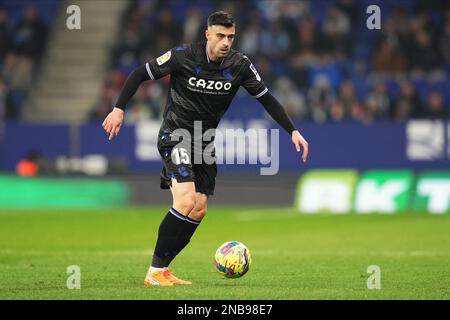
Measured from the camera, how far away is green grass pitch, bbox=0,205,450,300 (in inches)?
343

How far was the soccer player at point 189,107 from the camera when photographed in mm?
9305

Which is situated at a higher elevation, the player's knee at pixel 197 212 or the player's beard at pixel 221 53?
the player's beard at pixel 221 53

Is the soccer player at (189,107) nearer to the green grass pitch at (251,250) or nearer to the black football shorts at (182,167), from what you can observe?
the black football shorts at (182,167)

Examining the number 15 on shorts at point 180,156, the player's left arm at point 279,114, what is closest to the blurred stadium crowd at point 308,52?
the player's left arm at point 279,114

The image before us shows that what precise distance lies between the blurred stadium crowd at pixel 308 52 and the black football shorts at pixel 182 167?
12.6m

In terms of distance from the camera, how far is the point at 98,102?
24969mm

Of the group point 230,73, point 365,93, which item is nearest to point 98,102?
point 365,93

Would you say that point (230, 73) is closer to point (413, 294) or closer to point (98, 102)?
point (413, 294)

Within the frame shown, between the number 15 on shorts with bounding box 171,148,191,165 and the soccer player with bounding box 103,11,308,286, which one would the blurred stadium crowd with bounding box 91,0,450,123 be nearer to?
the soccer player with bounding box 103,11,308,286

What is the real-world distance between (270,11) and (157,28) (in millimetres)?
2846

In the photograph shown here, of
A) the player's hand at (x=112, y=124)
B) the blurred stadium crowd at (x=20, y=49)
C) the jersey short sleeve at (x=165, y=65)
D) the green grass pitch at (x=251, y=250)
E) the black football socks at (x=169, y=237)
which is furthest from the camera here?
the blurred stadium crowd at (x=20, y=49)

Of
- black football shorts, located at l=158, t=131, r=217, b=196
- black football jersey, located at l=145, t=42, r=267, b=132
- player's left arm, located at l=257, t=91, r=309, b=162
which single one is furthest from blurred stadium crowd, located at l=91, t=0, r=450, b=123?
black football shorts, located at l=158, t=131, r=217, b=196

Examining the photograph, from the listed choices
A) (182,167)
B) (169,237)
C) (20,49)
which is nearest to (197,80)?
(182,167)

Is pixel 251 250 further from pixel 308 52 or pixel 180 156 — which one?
pixel 308 52
